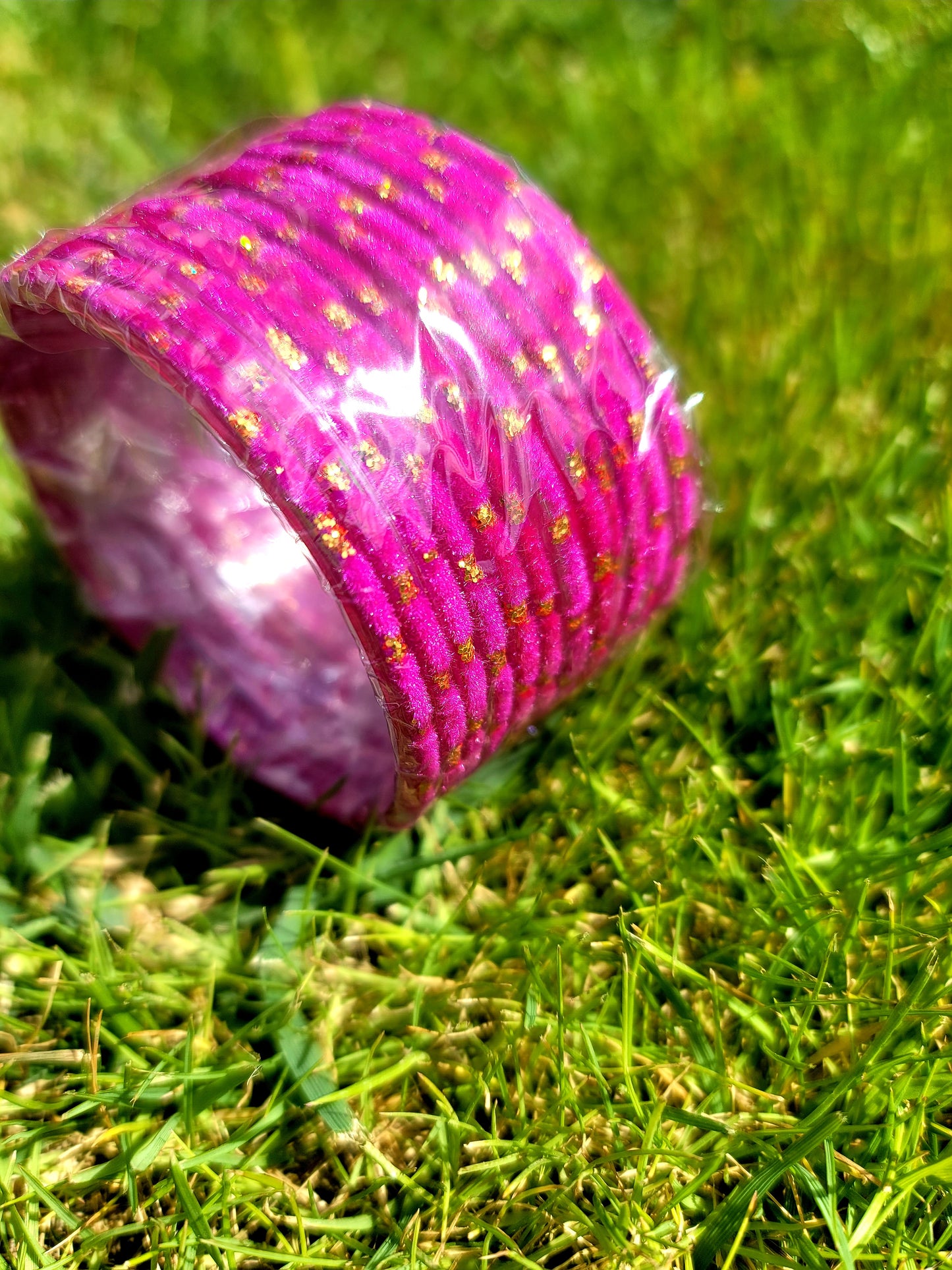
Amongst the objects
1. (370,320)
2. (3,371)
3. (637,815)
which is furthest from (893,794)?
(3,371)

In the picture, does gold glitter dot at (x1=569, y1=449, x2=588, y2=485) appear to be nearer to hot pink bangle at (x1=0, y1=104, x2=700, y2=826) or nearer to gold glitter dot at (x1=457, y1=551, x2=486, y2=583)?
hot pink bangle at (x1=0, y1=104, x2=700, y2=826)

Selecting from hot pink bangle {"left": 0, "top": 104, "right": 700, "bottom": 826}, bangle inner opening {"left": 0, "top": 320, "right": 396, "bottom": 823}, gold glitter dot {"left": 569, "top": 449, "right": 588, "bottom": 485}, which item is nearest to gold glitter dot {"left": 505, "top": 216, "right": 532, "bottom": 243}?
hot pink bangle {"left": 0, "top": 104, "right": 700, "bottom": 826}

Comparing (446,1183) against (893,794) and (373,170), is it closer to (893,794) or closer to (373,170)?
(893,794)

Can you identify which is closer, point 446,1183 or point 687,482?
point 446,1183

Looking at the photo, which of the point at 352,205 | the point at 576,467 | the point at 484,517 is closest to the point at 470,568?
the point at 484,517

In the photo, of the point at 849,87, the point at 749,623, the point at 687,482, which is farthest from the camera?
the point at 849,87
